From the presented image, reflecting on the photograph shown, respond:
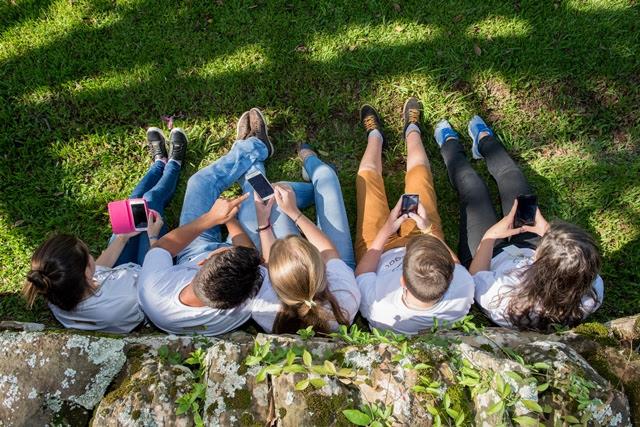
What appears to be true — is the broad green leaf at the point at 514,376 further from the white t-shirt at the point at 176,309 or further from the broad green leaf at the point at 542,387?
the white t-shirt at the point at 176,309

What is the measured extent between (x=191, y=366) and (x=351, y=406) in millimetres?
1054

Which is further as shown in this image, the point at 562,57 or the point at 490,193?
the point at 562,57

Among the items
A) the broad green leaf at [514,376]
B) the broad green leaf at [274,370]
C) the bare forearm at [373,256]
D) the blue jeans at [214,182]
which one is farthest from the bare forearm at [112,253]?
the broad green leaf at [514,376]

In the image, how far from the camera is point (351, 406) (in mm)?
2242

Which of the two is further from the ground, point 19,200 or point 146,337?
point 19,200

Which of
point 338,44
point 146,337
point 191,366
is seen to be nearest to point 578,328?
point 191,366

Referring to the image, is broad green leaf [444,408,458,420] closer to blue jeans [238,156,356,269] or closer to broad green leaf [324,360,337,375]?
broad green leaf [324,360,337,375]

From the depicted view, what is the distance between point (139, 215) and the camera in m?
4.00

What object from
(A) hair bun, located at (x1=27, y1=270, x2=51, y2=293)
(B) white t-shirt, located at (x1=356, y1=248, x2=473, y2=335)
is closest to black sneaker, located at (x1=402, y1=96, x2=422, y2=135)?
(B) white t-shirt, located at (x1=356, y1=248, x2=473, y2=335)

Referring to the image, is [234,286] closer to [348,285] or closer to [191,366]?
[191,366]

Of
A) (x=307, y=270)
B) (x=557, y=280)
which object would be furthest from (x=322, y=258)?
(x=557, y=280)

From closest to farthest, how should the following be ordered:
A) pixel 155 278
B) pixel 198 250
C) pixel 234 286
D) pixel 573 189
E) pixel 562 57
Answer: pixel 234 286
pixel 155 278
pixel 198 250
pixel 573 189
pixel 562 57

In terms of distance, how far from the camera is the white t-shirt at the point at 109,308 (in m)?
3.44

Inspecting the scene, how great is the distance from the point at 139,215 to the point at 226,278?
4.55ft
